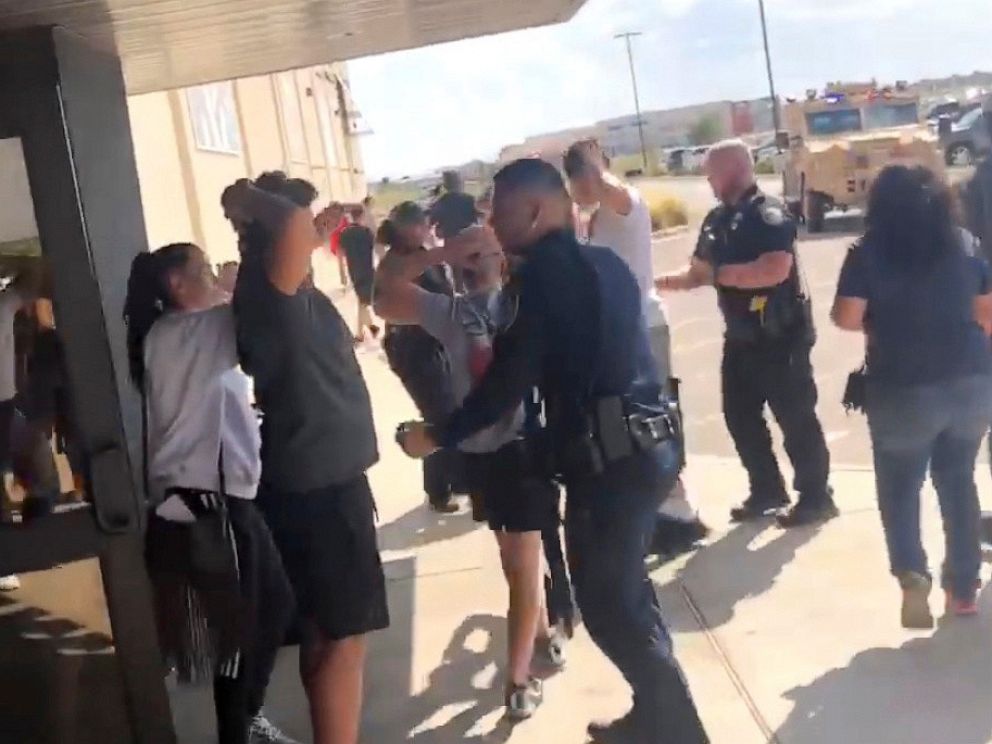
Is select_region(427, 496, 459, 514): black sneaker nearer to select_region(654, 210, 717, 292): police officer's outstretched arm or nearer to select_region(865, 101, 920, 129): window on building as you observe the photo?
select_region(654, 210, 717, 292): police officer's outstretched arm

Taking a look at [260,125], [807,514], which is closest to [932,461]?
[807,514]

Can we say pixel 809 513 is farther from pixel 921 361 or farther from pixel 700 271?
pixel 921 361

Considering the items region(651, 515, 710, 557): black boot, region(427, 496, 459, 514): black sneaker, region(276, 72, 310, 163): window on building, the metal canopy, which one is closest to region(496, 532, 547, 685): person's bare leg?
region(651, 515, 710, 557): black boot

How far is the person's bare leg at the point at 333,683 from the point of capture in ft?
11.1

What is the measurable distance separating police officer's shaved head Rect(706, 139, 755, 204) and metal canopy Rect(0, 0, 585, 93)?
0.87 meters

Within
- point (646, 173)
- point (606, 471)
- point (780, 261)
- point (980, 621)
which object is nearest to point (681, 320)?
point (780, 261)

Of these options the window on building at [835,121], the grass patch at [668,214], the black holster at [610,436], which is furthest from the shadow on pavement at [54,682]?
the grass patch at [668,214]

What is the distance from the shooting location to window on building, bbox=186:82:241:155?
1513cm

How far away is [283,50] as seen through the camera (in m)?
5.36

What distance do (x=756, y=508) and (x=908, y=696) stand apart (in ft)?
6.57

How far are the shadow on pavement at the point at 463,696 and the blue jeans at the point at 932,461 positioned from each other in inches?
57.1

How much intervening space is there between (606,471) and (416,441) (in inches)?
19.6

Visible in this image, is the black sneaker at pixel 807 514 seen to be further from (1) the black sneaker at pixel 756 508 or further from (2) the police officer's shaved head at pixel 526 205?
→ (2) the police officer's shaved head at pixel 526 205

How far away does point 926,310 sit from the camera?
411cm
